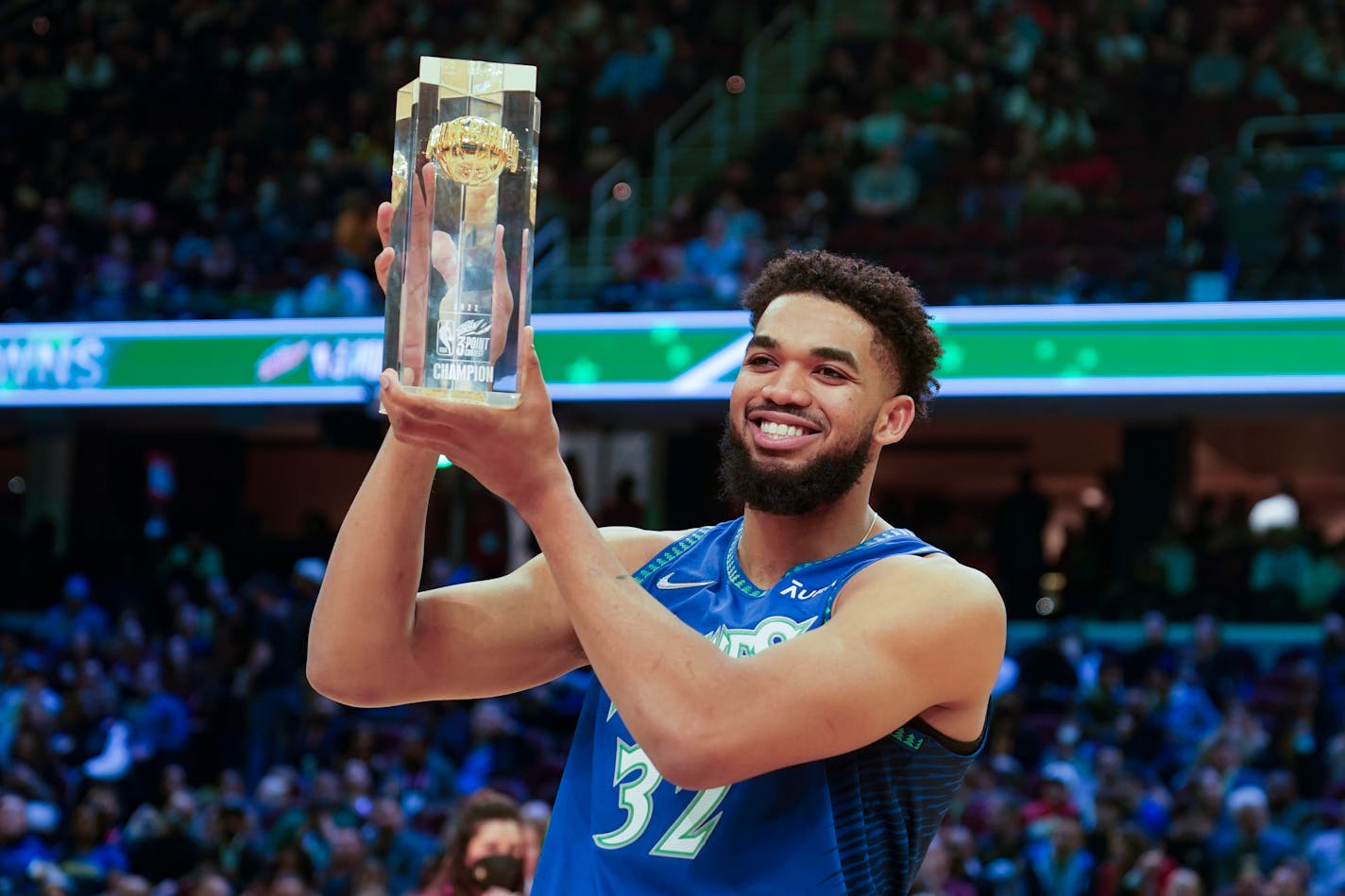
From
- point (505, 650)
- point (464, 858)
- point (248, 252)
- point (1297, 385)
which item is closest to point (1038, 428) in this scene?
point (1297, 385)

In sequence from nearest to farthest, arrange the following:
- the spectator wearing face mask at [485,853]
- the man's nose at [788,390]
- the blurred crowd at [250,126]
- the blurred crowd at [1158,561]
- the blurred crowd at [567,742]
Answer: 1. the man's nose at [788,390]
2. the spectator wearing face mask at [485,853]
3. the blurred crowd at [567,742]
4. the blurred crowd at [1158,561]
5. the blurred crowd at [250,126]

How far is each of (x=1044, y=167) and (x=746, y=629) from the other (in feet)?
43.0

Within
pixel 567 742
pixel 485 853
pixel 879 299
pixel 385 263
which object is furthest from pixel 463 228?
pixel 567 742

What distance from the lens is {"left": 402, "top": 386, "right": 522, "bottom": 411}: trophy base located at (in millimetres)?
2131

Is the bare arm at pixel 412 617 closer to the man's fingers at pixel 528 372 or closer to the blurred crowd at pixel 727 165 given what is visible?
the man's fingers at pixel 528 372

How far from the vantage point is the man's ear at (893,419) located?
2545 mm

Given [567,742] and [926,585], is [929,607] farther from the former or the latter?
[567,742]

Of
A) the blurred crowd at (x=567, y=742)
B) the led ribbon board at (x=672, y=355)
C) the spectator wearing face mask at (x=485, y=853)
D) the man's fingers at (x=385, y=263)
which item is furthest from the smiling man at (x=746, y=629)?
the led ribbon board at (x=672, y=355)

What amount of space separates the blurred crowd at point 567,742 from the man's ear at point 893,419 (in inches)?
235

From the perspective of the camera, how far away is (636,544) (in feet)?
9.06

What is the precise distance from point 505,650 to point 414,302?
0.66 meters

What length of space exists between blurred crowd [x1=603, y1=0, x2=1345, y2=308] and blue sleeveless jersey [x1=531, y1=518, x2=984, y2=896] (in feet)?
35.0

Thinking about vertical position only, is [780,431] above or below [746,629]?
above

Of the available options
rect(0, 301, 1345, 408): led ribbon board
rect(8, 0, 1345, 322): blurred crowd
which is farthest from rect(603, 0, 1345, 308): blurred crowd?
rect(0, 301, 1345, 408): led ribbon board
